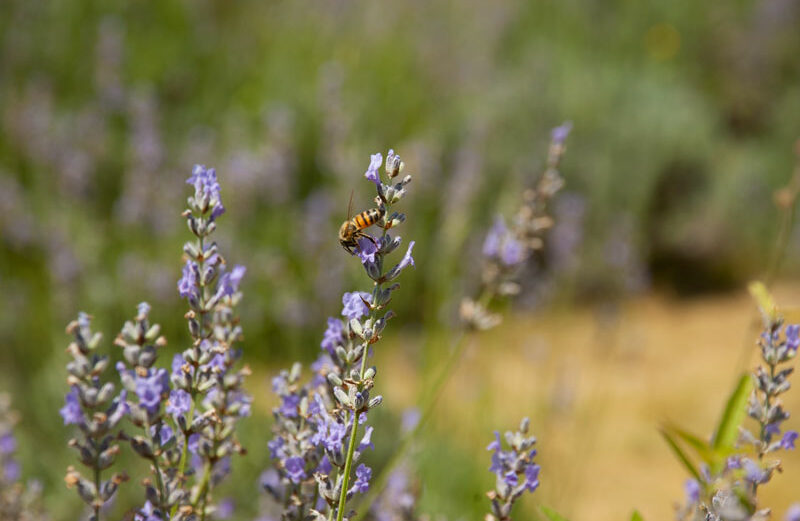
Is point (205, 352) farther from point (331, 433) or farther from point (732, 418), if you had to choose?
point (732, 418)

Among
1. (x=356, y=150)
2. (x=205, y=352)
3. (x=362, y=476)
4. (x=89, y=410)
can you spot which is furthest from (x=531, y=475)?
(x=356, y=150)

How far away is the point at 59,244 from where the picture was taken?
366 cm

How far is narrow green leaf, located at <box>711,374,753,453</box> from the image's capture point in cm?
112

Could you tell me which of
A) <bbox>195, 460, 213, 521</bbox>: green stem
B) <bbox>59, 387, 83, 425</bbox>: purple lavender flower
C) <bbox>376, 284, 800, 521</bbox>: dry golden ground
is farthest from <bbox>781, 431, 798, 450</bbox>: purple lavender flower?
<bbox>376, 284, 800, 521</bbox>: dry golden ground

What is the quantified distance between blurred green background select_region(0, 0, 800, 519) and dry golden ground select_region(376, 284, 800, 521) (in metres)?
0.25

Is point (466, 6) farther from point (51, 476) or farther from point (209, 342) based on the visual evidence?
point (209, 342)

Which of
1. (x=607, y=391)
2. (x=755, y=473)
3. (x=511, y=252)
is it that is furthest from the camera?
(x=607, y=391)

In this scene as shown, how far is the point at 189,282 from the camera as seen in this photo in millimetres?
984

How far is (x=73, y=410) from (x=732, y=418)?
0.88 m

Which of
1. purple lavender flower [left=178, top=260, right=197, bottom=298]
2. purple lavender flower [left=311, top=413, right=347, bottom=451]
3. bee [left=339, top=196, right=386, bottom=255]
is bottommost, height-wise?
purple lavender flower [left=311, top=413, right=347, bottom=451]

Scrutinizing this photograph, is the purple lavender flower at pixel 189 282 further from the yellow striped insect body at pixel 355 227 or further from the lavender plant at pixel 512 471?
the lavender plant at pixel 512 471

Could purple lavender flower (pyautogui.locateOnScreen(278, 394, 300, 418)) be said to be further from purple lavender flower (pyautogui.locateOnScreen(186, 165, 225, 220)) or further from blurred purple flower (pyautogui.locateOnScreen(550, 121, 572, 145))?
blurred purple flower (pyautogui.locateOnScreen(550, 121, 572, 145))

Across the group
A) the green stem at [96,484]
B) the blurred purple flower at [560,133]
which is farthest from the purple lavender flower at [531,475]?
the blurred purple flower at [560,133]

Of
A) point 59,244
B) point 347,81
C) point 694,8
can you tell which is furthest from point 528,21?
point 59,244
